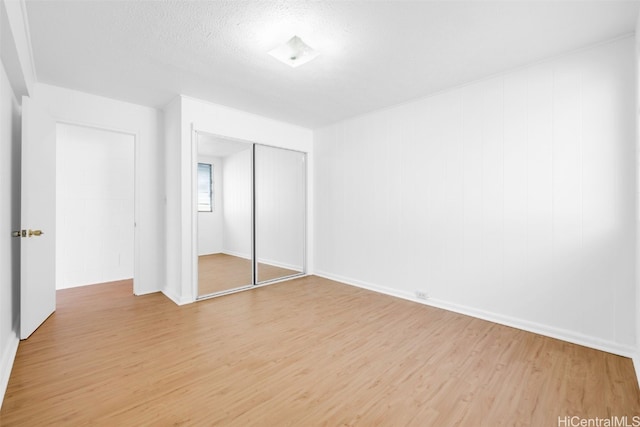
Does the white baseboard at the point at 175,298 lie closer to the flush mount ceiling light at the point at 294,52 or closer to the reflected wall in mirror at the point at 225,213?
the reflected wall in mirror at the point at 225,213

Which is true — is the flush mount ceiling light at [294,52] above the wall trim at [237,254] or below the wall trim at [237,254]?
above

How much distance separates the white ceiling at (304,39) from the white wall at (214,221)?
1050mm

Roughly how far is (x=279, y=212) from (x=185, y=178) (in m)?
1.64

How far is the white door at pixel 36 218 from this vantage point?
8.64 ft

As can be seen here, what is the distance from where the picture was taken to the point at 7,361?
2148 mm

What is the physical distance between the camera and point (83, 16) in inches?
85.7

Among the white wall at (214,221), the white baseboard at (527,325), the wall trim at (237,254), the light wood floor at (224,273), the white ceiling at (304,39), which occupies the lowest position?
the white baseboard at (527,325)

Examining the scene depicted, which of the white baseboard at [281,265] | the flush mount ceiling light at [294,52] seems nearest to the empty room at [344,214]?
the flush mount ceiling light at [294,52]

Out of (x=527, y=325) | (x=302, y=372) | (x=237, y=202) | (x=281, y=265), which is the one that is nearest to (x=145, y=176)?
(x=237, y=202)

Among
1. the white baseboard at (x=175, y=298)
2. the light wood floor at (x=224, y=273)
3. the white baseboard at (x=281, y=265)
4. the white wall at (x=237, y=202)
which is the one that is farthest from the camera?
the white baseboard at (x=281, y=265)

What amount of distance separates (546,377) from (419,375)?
910 millimetres

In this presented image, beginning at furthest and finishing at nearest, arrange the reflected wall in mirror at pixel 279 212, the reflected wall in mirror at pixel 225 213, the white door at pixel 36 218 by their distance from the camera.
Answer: the reflected wall in mirror at pixel 279 212 < the reflected wall in mirror at pixel 225 213 < the white door at pixel 36 218

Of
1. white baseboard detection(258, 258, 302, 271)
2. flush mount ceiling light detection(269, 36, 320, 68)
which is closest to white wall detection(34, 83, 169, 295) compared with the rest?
white baseboard detection(258, 258, 302, 271)

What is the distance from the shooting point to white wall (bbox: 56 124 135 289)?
4414 mm
